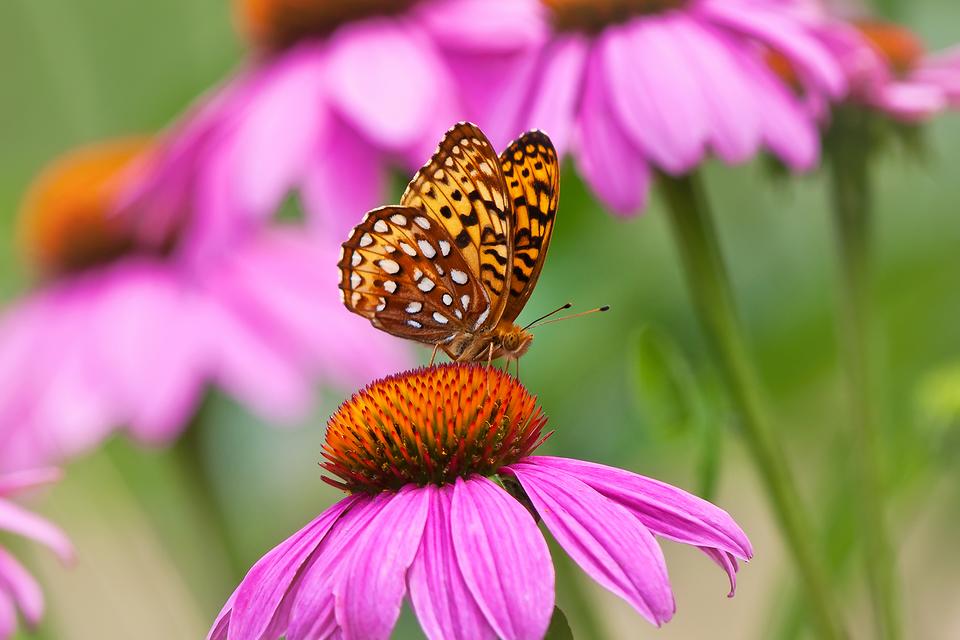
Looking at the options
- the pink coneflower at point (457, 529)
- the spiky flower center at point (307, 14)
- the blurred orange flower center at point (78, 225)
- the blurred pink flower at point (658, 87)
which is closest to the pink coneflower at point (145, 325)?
the blurred orange flower center at point (78, 225)

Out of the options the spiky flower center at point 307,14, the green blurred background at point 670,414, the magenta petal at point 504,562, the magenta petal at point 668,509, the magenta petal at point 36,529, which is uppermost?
the spiky flower center at point 307,14

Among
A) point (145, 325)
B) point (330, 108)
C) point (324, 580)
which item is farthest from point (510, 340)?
point (145, 325)

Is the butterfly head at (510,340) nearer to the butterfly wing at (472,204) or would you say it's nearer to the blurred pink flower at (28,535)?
the butterfly wing at (472,204)

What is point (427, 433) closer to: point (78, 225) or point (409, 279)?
point (409, 279)

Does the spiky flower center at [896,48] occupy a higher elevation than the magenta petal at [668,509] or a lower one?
higher

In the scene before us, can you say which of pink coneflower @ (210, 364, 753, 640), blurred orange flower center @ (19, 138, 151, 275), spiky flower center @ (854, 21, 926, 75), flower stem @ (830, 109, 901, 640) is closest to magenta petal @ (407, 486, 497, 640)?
pink coneflower @ (210, 364, 753, 640)

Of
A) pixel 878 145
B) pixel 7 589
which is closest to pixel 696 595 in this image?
pixel 878 145
